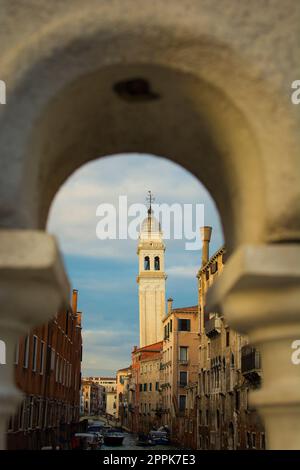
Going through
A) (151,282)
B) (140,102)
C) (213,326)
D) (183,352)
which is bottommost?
(140,102)

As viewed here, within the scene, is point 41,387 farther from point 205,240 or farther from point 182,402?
point 182,402

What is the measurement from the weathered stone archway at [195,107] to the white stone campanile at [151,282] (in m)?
90.5

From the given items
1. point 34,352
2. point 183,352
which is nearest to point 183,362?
point 183,352

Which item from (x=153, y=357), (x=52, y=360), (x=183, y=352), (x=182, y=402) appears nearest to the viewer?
(x=52, y=360)

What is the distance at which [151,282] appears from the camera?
322ft

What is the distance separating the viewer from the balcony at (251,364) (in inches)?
1157

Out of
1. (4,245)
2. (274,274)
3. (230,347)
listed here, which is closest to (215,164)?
(274,274)

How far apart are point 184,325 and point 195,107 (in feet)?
188

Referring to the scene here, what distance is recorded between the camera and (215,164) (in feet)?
16.5

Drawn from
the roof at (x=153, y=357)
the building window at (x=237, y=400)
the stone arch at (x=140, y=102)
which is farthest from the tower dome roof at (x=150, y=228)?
the stone arch at (x=140, y=102)

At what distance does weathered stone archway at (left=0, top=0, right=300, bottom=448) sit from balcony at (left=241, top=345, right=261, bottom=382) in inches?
1006

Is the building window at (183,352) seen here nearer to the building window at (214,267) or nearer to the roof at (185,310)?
the roof at (185,310)
